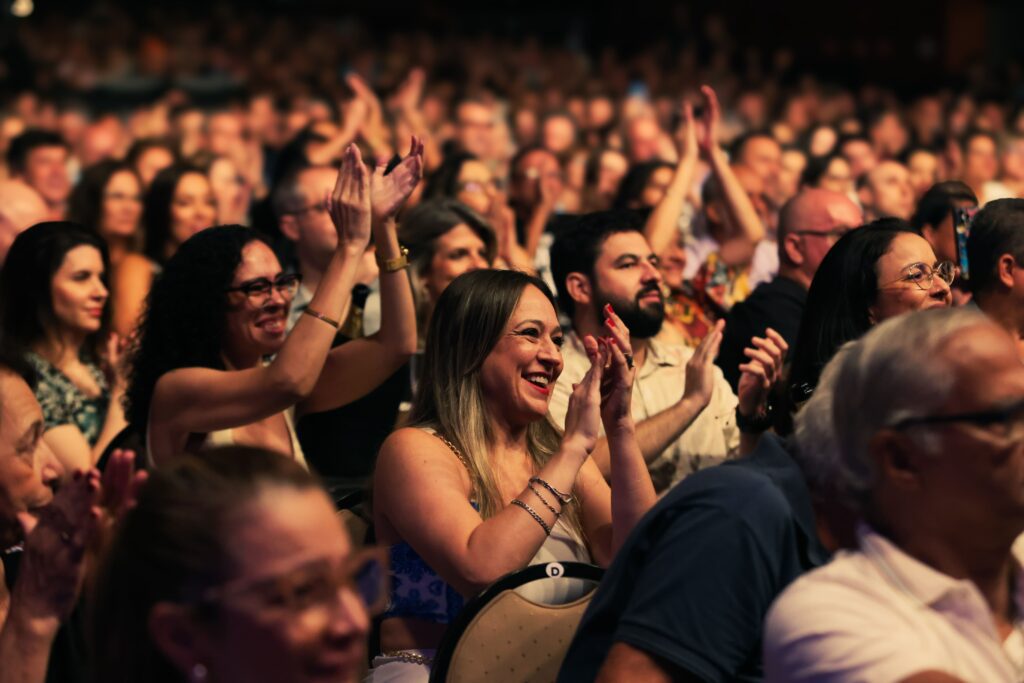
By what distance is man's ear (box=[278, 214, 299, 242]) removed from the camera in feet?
17.6

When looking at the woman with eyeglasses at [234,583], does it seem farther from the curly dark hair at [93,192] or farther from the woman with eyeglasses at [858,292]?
the curly dark hair at [93,192]

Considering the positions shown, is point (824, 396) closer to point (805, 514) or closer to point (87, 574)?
A: point (805, 514)

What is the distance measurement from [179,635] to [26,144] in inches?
237

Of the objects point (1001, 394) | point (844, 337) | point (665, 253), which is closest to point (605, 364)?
point (844, 337)

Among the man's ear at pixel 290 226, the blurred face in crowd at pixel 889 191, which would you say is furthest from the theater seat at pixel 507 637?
the blurred face in crowd at pixel 889 191

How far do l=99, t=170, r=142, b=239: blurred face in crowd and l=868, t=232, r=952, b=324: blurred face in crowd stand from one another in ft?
11.2

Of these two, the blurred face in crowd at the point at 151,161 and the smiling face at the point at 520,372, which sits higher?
the blurred face in crowd at the point at 151,161

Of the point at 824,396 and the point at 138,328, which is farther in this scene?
the point at 138,328

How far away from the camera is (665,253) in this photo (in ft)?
18.5

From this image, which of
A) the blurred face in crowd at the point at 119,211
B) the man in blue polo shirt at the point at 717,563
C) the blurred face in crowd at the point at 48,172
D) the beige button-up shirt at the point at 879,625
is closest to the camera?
the beige button-up shirt at the point at 879,625

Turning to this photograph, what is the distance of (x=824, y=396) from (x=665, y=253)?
11.5 ft

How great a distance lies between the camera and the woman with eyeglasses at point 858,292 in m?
3.49

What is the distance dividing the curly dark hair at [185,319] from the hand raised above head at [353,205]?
382mm

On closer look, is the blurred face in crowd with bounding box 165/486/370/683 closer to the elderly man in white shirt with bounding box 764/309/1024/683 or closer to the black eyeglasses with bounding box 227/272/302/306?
the elderly man in white shirt with bounding box 764/309/1024/683
